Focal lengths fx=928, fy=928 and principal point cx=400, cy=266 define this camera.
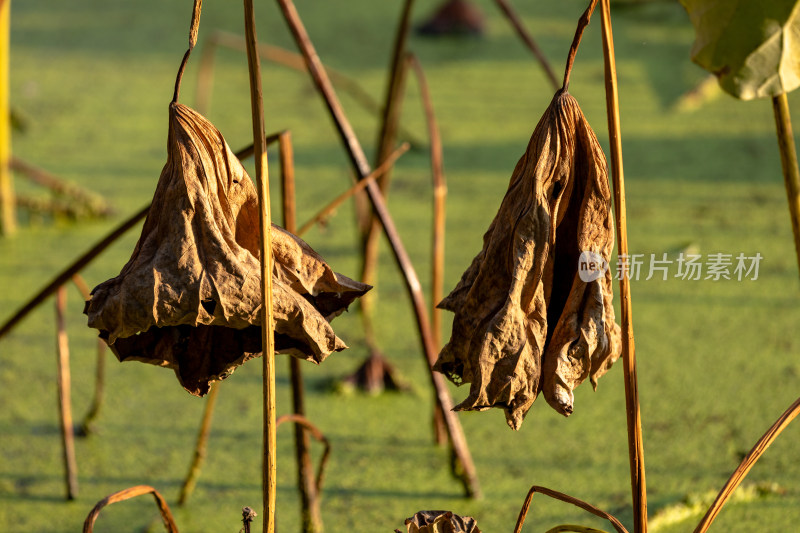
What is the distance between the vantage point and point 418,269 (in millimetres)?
1888

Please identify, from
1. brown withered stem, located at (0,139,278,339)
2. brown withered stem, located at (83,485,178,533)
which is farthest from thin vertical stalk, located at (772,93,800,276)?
brown withered stem, located at (83,485,178,533)

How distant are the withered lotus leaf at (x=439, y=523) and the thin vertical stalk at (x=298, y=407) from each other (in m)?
0.33

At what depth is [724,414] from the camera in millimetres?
1472

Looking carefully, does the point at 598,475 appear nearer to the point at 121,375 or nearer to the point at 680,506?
the point at 680,506

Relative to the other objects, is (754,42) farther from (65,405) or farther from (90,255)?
(65,405)

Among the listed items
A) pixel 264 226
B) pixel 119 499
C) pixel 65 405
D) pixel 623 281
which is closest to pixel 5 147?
pixel 65 405

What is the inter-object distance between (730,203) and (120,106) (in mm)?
1597

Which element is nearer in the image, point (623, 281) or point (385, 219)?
point (623, 281)

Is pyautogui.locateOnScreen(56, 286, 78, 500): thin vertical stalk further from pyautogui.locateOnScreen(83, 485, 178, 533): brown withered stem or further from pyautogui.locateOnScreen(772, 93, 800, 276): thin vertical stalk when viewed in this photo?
pyautogui.locateOnScreen(772, 93, 800, 276): thin vertical stalk

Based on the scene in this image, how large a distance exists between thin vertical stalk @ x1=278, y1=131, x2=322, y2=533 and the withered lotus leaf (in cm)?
33

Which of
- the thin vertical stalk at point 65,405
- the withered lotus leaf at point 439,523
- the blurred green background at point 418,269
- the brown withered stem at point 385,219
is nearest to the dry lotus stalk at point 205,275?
the withered lotus leaf at point 439,523

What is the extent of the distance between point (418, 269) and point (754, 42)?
1208 millimetres

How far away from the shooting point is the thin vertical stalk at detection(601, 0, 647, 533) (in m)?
0.62

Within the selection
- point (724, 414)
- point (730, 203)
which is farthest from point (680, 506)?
point (730, 203)
